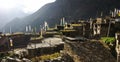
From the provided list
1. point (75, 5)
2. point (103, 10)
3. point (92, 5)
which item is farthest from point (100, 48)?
point (75, 5)

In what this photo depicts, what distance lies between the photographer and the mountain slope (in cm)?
14451

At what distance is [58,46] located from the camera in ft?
113

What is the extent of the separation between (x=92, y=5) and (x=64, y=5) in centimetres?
2554

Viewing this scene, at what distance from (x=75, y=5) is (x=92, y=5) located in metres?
16.5

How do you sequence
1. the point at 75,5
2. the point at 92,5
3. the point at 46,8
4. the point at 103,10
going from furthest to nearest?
1. the point at 46,8
2. the point at 75,5
3. the point at 92,5
4. the point at 103,10

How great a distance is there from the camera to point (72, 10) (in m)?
165

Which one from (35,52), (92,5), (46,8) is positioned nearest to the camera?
(35,52)

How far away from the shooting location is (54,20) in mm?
163625

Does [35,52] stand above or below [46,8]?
below

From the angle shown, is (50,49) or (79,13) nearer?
(50,49)

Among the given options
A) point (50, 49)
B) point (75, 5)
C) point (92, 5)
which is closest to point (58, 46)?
point (50, 49)

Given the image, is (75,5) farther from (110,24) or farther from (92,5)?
(110,24)

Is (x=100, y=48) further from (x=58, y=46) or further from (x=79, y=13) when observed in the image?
(x=79, y=13)

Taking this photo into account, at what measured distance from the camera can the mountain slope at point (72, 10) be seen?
145 meters
